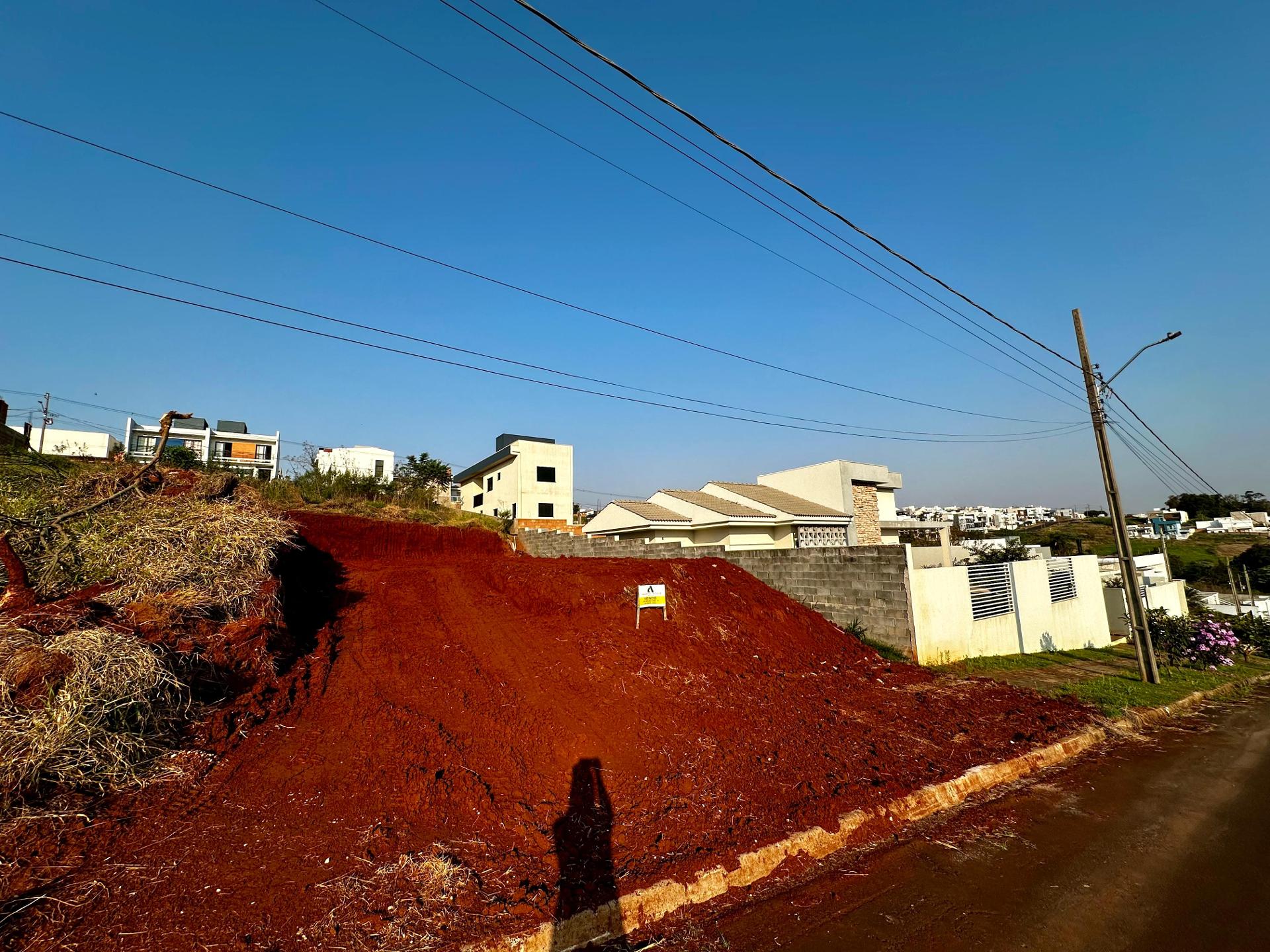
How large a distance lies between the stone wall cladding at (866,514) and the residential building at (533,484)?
16.7 metres

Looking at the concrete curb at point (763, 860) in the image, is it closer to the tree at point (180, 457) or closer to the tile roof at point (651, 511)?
the tile roof at point (651, 511)

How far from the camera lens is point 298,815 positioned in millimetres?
4180

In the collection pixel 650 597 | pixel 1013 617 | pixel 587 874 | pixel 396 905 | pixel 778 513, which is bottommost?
pixel 587 874

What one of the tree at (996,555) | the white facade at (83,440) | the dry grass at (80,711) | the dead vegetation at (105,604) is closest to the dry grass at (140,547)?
the dead vegetation at (105,604)

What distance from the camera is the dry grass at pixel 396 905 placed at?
10.3ft

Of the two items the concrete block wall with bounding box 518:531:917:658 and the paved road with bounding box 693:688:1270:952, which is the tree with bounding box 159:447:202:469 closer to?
the concrete block wall with bounding box 518:531:917:658

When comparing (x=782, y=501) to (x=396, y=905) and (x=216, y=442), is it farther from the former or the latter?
(x=216, y=442)

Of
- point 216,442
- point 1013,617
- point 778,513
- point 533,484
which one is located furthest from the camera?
point 216,442

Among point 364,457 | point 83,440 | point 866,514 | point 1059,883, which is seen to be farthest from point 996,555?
point 83,440

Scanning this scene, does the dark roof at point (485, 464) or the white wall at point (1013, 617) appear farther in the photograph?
the dark roof at point (485, 464)

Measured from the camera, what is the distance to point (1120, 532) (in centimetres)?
1122

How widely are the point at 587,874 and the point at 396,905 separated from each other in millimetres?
1255

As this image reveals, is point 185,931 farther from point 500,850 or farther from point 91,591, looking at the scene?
point 91,591

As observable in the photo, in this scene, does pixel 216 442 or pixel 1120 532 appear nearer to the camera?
pixel 1120 532
